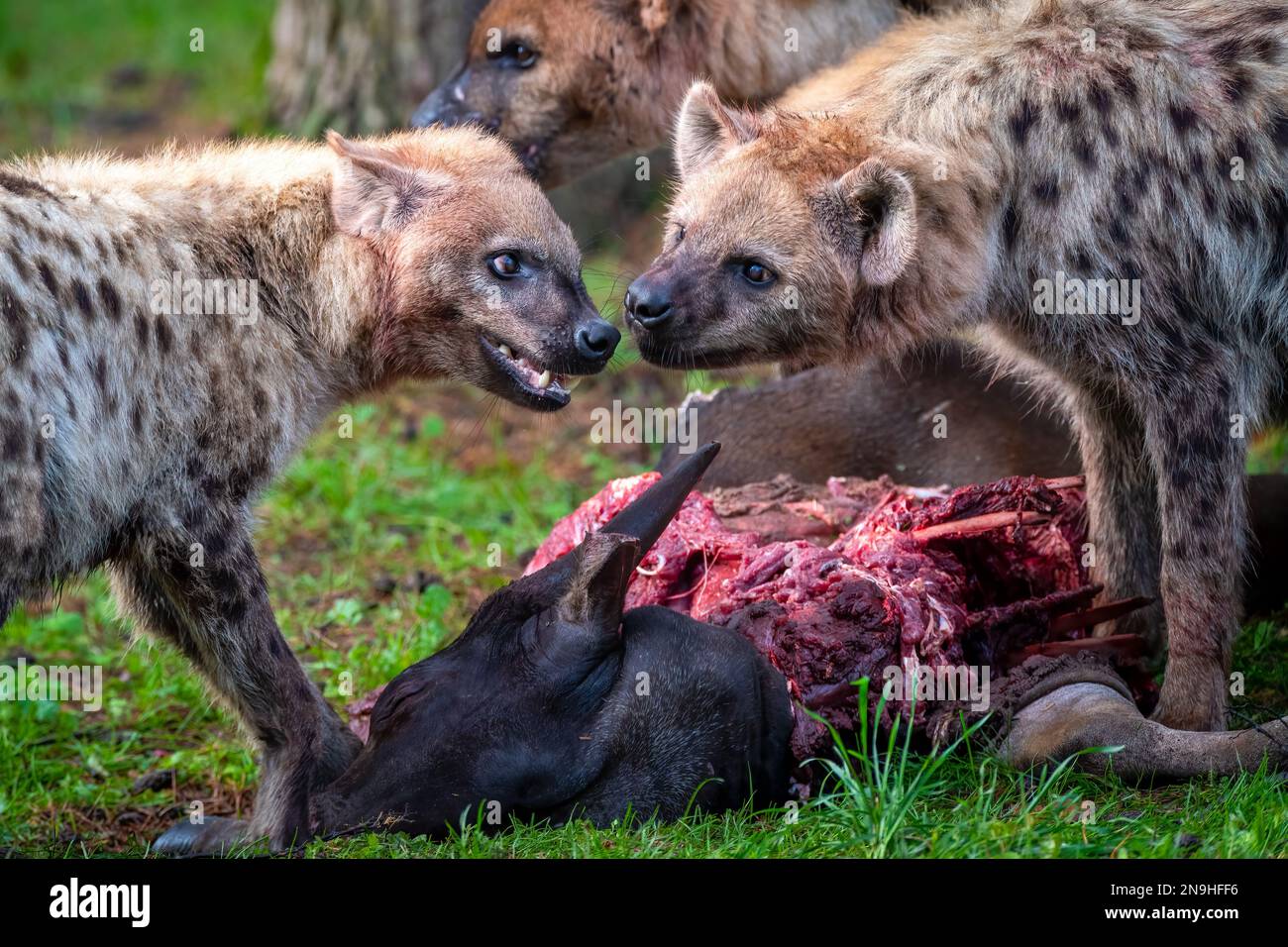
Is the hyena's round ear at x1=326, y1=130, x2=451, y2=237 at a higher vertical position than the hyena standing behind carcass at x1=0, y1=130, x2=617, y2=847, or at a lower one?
higher

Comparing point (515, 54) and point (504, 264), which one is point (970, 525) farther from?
point (515, 54)

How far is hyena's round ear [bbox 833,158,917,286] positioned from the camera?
14.0ft

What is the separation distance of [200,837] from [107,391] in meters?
1.28

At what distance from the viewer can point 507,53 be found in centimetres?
631

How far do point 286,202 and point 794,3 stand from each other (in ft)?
7.89

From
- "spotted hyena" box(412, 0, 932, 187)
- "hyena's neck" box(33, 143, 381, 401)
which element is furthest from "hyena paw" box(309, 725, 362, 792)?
"spotted hyena" box(412, 0, 932, 187)

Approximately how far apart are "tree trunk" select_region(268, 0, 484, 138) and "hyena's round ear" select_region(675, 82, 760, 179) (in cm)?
355

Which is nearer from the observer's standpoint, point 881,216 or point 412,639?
point 881,216

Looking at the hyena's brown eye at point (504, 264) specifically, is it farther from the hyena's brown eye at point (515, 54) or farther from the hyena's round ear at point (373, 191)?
the hyena's brown eye at point (515, 54)

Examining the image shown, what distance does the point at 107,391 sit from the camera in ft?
13.7

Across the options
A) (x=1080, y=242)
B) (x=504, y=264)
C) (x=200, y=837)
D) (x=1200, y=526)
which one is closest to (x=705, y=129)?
(x=504, y=264)

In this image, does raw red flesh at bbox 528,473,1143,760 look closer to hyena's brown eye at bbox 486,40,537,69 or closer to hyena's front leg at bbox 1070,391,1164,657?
hyena's front leg at bbox 1070,391,1164,657

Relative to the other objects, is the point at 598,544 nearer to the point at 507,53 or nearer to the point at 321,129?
the point at 507,53
